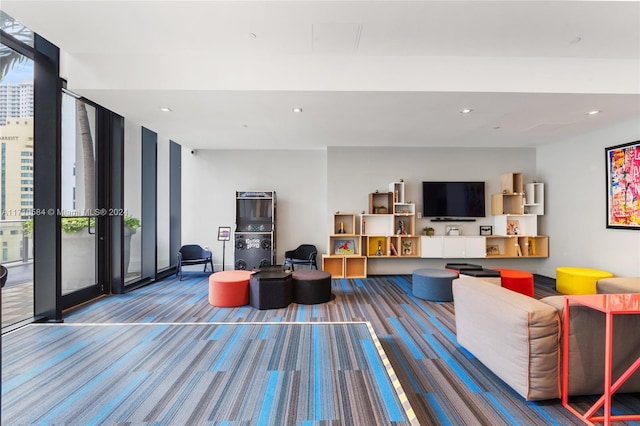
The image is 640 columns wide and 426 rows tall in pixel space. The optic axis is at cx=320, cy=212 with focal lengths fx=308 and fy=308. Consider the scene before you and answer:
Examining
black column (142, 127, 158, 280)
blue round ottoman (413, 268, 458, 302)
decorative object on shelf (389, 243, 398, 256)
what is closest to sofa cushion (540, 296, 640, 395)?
blue round ottoman (413, 268, 458, 302)

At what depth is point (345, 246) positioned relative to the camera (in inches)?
258

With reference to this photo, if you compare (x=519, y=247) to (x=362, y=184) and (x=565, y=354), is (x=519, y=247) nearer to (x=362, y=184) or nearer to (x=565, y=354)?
(x=362, y=184)

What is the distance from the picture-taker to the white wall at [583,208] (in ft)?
15.8

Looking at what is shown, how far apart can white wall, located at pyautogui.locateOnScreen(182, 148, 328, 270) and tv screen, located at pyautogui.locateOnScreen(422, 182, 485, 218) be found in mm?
2297

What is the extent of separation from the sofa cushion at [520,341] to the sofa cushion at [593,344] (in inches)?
5.3

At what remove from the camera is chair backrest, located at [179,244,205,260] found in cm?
639

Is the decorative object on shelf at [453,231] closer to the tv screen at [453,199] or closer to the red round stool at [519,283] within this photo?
the tv screen at [453,199]

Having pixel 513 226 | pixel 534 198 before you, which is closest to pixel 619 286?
pixel 513 226

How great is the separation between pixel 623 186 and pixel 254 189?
21.7 feet

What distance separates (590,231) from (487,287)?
4.10 metres

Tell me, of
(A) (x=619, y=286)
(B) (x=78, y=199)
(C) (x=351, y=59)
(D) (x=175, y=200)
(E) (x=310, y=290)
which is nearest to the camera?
(A) (x=619, y=286)

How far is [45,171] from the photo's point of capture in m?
3.70

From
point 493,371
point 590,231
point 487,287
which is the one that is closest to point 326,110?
point 487,287

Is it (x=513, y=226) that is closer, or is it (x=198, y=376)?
(x=198, y=376)
